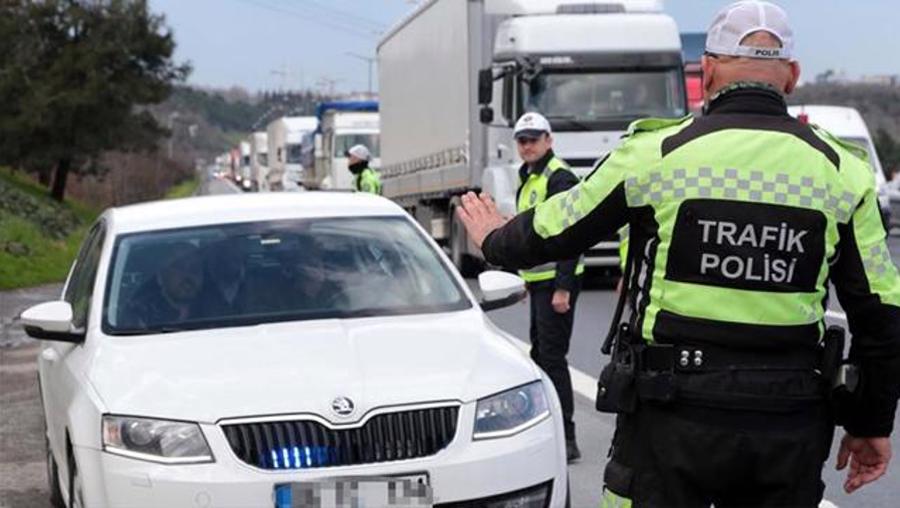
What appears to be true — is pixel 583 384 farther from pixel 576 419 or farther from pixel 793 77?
pixel 793 77

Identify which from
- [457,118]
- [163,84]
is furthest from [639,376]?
[163,84]

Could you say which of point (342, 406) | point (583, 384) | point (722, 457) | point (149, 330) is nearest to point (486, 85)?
A: point (583, 384)

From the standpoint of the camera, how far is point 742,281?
3443 mm

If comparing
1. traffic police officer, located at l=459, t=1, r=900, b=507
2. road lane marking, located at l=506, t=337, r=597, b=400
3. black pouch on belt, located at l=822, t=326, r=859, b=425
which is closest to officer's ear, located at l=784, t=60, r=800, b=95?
traffic police officer, located at l=459, t=1, r=900, b=507

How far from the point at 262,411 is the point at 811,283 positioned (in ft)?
7.76

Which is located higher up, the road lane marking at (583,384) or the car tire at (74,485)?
the car tire at (74,485)

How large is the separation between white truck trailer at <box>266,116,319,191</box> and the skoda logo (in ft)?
157

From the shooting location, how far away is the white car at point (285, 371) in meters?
5.23

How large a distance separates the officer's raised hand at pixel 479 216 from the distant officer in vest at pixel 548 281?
3622mm

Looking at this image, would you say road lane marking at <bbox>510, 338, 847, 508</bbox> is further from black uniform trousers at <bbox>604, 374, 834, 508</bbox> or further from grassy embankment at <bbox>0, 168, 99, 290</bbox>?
grassy embankment at <bbox>0, 168, 99, 290</bbox>

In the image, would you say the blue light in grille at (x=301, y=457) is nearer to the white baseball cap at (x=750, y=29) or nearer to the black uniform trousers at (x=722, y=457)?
the black uniform trousers at (x=722, y=457)

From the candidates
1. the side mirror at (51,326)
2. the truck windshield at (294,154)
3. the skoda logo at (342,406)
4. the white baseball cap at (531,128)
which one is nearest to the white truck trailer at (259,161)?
the truck windshield at (294,154)

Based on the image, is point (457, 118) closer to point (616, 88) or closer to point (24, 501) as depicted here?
point (616, 88)

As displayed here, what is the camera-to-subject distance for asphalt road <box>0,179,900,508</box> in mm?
7312
